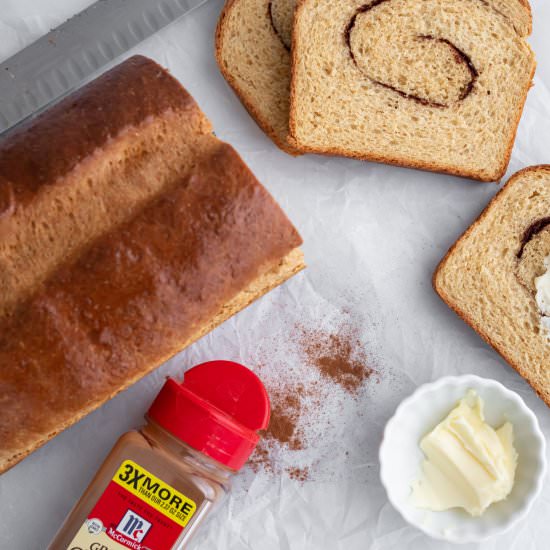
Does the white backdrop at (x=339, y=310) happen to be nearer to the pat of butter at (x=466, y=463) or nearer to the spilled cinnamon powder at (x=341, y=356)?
the spilled cinnamon powder at (x=341, y=356)

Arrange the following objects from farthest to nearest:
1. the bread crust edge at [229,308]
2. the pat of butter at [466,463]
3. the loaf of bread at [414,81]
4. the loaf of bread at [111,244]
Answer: the loaf of bread at [414,81]
the pat of butter at [466,463]
the bread crust edge at [229,308]
the loaf of bread at [111,244]

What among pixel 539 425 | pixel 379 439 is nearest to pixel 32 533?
pixel 379 439

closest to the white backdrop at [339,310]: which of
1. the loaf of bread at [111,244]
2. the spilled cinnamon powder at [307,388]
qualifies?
Answer: the spilled cinnamon powder at [307,388]

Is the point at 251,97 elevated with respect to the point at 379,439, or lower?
elevated

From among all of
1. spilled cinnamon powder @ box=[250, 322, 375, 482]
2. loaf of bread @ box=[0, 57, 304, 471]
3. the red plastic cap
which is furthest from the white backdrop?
loaf of bread @ box=[0, 57, 304, 471]

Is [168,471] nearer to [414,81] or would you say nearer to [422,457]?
[422,457]

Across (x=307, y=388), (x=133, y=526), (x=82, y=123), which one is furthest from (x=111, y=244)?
(x=307, y=388)

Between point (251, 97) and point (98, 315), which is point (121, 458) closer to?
point (98, 315)
